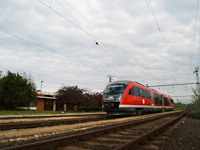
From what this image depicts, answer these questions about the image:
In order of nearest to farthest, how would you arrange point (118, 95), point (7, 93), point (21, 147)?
1. point (21, 147)
2. point (118, 95)
3. point (7, 93)

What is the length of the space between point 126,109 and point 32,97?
22.1 meters

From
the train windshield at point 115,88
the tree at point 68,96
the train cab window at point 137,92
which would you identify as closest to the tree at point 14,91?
the tree at point 68,96

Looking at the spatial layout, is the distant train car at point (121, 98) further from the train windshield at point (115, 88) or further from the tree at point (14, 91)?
the tree at point (14, 91)

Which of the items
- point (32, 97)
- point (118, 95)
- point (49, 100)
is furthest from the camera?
point (49, 100)

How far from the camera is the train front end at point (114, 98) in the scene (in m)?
14.5

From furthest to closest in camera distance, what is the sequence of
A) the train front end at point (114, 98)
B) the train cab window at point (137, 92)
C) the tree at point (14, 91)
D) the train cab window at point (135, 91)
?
the tree at point (14, 91), the train cab window at point (137, 92), the train cab window at point (135, 91), the train front end at point (114, 98)

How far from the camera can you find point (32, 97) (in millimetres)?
31312

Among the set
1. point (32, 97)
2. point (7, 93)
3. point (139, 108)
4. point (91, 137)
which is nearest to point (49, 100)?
point (32, 97)

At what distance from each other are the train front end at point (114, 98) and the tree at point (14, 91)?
19.7 meters

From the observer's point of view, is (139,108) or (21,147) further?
(139,108)

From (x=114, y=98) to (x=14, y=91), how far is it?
21.8 metres

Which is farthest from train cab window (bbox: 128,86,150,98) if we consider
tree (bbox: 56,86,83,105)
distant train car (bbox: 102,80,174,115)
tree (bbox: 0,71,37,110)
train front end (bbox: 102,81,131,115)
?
tree (bbox: 0,71,37,110)

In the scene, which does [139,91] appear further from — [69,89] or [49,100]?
[49,100]

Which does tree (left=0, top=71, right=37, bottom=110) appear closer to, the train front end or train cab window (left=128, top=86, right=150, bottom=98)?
the train front end
